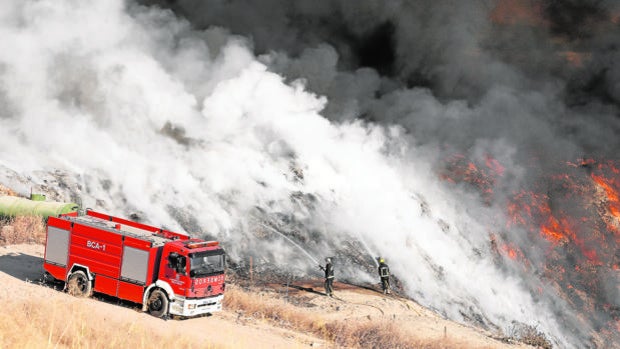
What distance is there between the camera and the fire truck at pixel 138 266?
14.9 m

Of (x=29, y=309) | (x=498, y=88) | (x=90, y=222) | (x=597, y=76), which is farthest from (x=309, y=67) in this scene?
(x=29, y=309)

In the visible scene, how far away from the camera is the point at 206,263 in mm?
15258

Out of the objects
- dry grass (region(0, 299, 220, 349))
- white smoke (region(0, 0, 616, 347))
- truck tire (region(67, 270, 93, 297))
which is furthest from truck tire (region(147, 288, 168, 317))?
white smoke (region(0, 0, 616, 347))

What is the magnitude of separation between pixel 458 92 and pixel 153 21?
19102 millimetres

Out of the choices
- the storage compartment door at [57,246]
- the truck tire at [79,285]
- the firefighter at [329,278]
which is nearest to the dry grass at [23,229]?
the storage compartment door at [57,246]

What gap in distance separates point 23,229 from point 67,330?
36.8 ft

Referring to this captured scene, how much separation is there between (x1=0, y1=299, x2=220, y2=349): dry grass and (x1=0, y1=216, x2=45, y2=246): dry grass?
808 cm

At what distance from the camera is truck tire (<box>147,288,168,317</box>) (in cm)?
1495

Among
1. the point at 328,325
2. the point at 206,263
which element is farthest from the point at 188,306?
the point at 328,325

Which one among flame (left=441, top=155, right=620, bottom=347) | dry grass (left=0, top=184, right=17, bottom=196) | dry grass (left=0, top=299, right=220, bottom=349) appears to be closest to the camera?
dry grass (left=0, top=299, right=220, bottom=349)

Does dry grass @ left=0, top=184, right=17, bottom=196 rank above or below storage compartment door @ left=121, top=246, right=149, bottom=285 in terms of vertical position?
above

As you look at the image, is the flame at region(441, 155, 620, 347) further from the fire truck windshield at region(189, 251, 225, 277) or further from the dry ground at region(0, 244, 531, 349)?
the fire truck windshield at region(189, 251, 225, 277)

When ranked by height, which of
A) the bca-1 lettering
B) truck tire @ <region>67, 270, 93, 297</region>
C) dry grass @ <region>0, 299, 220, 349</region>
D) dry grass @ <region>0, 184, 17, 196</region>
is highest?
dry grass @ <region>0, 184, 17, 196</region>

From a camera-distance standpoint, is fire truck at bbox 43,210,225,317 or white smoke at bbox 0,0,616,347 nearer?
fire truck at bbox 43,210,225,317
